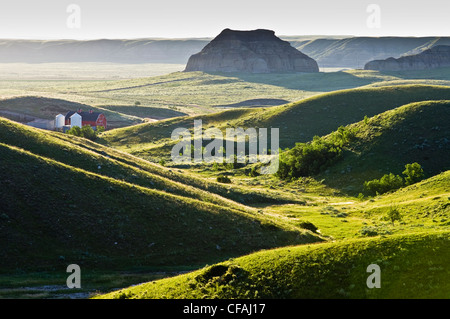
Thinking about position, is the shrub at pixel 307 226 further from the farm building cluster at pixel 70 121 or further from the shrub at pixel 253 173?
the farm building cluster at pixel 70 121

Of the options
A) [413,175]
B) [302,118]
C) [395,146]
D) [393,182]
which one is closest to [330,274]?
[393,182]

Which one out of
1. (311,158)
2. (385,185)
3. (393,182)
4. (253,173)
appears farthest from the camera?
(253,173)

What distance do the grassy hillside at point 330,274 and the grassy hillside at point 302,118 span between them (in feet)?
308

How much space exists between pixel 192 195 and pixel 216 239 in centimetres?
1306

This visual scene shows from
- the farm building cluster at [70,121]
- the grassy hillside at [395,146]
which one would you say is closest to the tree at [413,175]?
the grassy hillside at [395,146]

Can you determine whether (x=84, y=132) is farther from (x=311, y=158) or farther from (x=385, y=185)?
(x=385, y=185)

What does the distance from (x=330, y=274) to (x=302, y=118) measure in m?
112

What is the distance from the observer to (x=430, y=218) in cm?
5372

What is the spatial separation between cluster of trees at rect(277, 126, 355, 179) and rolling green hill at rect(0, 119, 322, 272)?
142ft

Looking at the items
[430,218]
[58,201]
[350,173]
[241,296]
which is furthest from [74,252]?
[350,173]

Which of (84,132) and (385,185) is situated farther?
(84,132)

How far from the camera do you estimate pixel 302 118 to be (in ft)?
449

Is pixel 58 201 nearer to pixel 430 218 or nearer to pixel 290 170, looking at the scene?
pixel 430 218

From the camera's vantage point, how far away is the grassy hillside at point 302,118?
12988 centimetres
